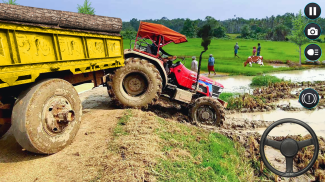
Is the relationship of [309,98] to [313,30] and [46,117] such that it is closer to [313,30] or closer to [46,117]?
[313,30]

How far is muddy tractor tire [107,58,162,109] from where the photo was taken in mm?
6273

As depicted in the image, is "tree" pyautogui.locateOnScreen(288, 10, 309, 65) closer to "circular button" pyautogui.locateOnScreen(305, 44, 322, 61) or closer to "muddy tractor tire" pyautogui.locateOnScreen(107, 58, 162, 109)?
"muddy tractor tire" pyautogui.locateOnScreen(107, 58, 162, 109)

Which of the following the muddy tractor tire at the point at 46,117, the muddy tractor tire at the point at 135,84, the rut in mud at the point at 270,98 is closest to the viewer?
the muddy tractor tire at the point at 46,117

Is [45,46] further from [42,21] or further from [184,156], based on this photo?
[184,156]

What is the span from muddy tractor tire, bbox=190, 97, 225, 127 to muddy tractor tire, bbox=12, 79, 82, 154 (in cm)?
346

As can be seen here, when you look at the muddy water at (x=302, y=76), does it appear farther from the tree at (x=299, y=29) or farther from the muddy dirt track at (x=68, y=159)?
the muddy dirt track at (x=68, y=159)

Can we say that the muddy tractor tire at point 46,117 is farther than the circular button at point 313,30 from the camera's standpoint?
Yes

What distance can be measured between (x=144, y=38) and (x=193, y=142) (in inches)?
148

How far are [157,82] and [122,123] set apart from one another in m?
1.82

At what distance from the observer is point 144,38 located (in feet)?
23.6

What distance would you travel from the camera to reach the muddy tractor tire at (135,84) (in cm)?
627

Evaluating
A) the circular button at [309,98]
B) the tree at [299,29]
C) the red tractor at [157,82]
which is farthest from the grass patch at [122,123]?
the tree at [299,29]

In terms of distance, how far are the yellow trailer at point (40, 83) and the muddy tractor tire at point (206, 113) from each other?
3302 mm

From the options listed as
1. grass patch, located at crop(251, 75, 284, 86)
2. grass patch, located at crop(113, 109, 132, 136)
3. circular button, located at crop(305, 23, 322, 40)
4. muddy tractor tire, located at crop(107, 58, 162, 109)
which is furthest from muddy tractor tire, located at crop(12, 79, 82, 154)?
grass patch, located at crop(251, 75, 284, 86)
